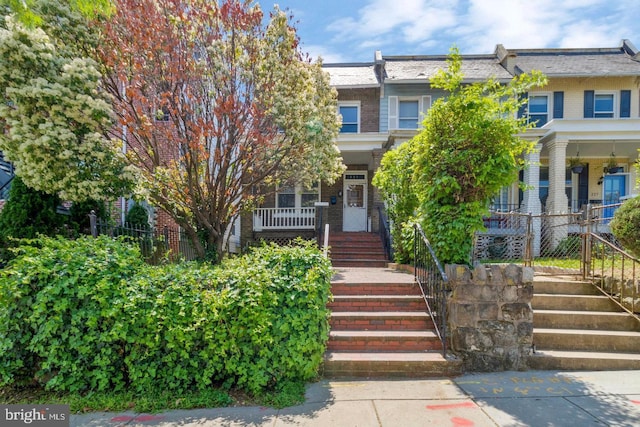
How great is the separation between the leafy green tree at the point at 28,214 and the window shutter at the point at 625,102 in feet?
61.4

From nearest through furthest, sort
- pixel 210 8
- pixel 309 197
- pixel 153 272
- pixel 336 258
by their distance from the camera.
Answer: pixel 153 272 < pixel 210 8 < pixel 336 258 < pixel 309 197

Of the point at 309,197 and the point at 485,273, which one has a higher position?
the point at 309,197

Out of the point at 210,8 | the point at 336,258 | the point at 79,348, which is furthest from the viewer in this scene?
the point at 336,258

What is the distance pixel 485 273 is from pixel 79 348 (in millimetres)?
4791

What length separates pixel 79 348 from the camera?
342 cm

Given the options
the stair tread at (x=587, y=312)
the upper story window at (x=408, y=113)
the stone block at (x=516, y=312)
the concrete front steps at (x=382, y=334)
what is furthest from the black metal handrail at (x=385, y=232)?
the stone block at (x=516, y=312)

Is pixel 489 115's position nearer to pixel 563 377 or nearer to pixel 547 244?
pixel 563 377

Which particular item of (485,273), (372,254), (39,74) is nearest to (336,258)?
(372,254)

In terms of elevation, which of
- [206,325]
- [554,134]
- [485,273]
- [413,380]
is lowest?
[413,380]

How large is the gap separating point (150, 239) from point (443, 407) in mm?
5815

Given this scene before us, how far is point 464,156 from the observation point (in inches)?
175

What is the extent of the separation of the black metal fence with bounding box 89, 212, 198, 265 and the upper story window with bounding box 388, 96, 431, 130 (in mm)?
8875

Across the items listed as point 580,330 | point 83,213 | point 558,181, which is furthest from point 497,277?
Answer: point 558,181

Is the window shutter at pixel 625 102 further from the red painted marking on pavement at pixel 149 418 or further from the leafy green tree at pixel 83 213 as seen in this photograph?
the leafy green tree at pixel 83 213
